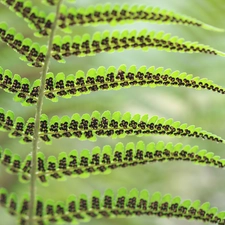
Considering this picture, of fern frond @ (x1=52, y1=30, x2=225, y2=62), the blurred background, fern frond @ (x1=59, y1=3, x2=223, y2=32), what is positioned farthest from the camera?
the blurred background

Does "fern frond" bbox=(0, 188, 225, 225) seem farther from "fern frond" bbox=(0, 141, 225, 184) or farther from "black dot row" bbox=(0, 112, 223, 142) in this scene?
A: "black dot row" bbox=(0, 112, 223, 142)

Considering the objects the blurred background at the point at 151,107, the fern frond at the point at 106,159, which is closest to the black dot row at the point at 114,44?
the fern frond at the point at 106,159

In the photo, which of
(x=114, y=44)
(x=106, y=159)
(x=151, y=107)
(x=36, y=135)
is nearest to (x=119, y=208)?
(x=106, y=159)

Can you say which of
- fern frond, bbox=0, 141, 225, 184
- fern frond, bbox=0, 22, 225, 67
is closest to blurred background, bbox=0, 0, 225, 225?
fern frond, bbox=0, 141, 225, 184

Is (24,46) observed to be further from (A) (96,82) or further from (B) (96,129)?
(B) (96,129)

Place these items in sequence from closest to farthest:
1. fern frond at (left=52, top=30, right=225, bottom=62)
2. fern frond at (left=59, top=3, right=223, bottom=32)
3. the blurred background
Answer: fern frond at (left=59, top=3, right=223, bottom=32) < fern frond at (left=52, top=30, right=225, bottom=62) < the blurred background

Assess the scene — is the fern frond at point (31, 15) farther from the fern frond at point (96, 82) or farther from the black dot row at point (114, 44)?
the fern frond at point (96, 82)

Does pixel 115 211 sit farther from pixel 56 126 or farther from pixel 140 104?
pixel 140 104

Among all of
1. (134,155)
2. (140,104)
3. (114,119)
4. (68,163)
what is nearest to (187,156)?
(134,155)
